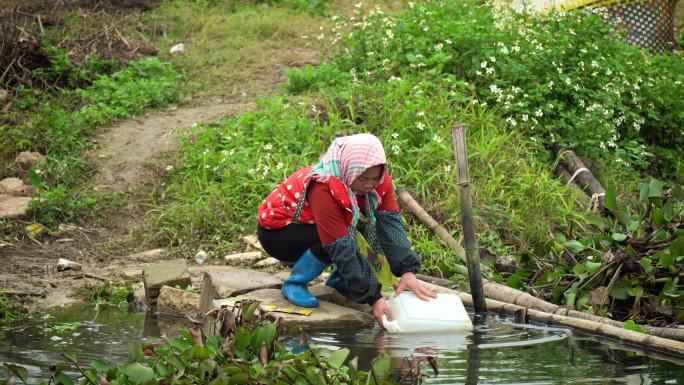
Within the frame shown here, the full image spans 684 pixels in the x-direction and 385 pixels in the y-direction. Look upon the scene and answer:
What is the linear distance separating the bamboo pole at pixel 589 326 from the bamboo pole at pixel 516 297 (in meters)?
0.08

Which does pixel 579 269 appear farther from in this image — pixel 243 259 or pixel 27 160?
pixel 27 160

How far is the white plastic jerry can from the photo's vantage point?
204 inches

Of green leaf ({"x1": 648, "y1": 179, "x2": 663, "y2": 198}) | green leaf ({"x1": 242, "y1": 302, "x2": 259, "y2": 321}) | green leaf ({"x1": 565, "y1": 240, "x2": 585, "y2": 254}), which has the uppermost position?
green leaf ({"x1": 648, "y1": 179, "x2": 663, "y2": 198})

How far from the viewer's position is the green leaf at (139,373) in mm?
3406

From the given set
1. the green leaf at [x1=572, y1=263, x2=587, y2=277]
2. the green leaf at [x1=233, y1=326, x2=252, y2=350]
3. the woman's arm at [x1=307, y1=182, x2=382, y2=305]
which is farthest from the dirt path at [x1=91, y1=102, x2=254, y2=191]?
the green leaf at [x1=233, y1=326, x2=252, y2=350]

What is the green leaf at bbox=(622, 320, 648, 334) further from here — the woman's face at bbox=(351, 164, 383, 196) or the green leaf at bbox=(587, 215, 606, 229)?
the woman's face at bbox=(351, 164, 383, 196)

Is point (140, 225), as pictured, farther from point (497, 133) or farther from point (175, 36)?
point (175, 36)

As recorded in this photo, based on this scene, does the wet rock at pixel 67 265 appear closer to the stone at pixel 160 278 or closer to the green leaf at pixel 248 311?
the stone at pixel 160 278

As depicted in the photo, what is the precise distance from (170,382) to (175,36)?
8.20 metres

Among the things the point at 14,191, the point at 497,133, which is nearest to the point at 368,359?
the point at 497,133

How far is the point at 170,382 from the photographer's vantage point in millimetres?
3516

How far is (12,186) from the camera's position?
25.9 ft

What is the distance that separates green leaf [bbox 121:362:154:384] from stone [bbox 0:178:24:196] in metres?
4.78

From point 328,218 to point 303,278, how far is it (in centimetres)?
58
